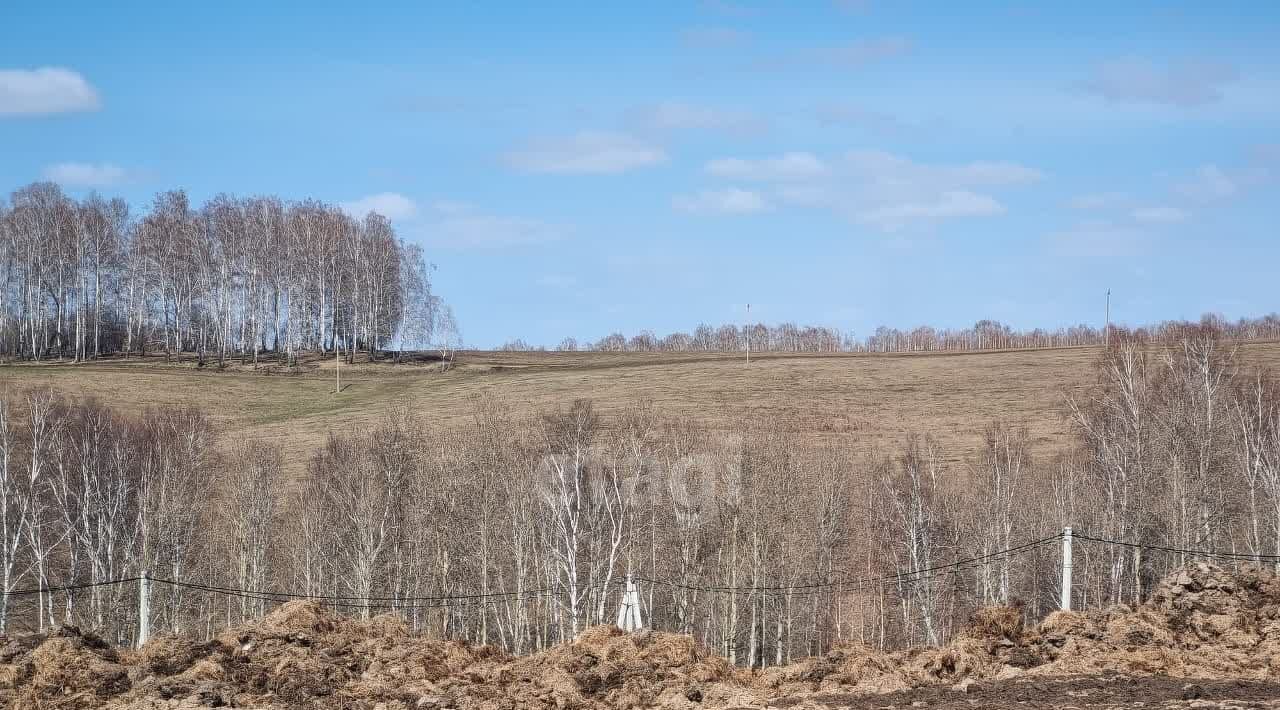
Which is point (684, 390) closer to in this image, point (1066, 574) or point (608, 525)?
point (608, 525)

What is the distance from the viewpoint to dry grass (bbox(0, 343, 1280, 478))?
73.0m

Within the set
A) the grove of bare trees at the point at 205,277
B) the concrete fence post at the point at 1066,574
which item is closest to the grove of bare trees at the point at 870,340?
the grove of bare trees at the point at 205,277

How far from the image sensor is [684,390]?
84750 millimetres

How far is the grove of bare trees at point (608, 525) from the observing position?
50156mm

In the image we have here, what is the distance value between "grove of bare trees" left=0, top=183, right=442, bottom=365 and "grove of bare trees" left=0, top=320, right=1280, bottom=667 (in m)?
42.8

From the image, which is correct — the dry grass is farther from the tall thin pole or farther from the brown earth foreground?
the brown earth foreground

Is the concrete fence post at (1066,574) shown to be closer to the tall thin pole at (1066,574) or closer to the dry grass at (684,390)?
the tall thin pole at (1066,574)

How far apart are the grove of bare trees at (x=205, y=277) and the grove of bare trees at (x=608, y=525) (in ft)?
140

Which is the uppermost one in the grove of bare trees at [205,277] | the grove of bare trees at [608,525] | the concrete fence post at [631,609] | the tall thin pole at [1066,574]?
the grove of bare trees at [205,277]

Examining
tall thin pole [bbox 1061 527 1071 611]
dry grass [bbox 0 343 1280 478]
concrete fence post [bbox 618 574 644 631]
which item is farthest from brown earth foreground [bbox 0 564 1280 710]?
dry grass [bbox 0 343 1280 478]

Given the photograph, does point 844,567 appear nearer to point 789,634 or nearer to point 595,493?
point 789,634

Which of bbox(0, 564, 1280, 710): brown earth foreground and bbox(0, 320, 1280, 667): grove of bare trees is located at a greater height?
bbox(0, 564, 1280, 710): brown earth foreground

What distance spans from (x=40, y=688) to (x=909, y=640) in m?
42.4

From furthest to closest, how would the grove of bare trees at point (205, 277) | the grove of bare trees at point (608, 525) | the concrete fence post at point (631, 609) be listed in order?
the grove of bare trees at point (205, 277) < the grove of bare trees at point (608, 525) < the concrete fence post at point (631, 609)
